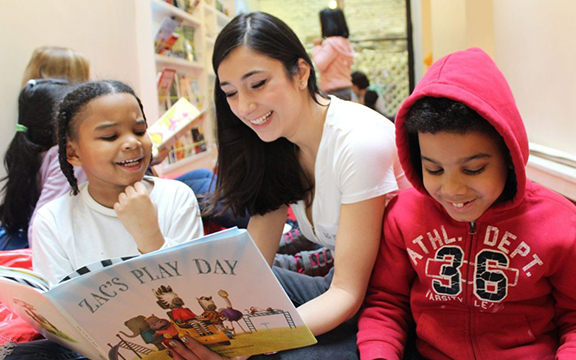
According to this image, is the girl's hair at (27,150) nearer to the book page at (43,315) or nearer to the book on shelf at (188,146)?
the book page at (43,315)

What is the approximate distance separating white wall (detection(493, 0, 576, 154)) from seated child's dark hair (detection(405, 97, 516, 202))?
60 centimetres

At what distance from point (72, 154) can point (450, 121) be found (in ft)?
2.70

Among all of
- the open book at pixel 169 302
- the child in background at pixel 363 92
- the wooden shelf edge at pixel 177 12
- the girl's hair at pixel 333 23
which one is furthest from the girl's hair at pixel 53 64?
the child in background at pixel 363 92

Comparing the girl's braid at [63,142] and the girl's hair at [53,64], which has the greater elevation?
the girl's hair at [53,64]

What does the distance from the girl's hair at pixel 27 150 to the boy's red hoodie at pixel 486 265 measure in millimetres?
1310

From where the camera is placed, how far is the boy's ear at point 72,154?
3.61 feet

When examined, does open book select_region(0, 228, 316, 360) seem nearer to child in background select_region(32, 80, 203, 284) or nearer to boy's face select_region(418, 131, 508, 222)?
child in background select_region(32, 80, 203, 284)

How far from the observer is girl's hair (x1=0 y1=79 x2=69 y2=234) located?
169 centimetres

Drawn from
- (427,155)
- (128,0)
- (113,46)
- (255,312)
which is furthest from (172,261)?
(128,0)

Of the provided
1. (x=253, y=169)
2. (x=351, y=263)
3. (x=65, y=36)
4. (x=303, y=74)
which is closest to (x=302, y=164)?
(x=253, y=169)

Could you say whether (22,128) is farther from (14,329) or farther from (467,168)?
(467,168)

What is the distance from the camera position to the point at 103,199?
1.12 meters

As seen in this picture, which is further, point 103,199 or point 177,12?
point 177,12

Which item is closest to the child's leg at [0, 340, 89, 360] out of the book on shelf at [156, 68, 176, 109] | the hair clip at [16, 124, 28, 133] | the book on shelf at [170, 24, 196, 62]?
the hair clip at [16, 124, 28, 133]
